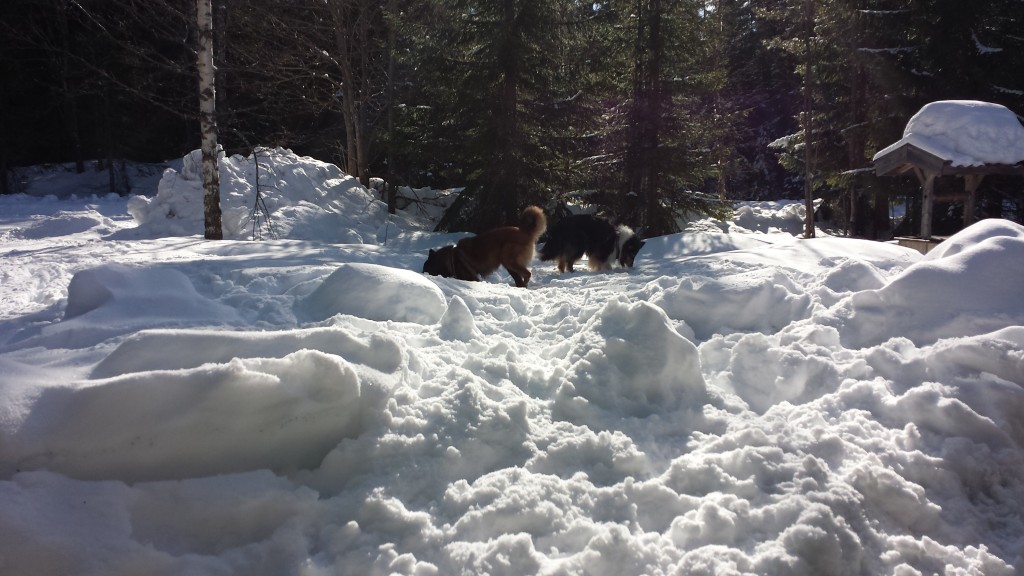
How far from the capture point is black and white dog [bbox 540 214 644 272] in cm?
925

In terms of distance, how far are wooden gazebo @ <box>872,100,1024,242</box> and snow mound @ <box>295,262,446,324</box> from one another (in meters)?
10.4

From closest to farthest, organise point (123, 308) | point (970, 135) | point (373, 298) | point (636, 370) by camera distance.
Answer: point (636, 370), point (123, 308), point (373, 298), point (970, 135)

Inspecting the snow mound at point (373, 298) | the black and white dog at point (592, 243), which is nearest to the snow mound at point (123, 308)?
the snow mound at point (373, 298)

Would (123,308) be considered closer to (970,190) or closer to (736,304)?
(736,304)

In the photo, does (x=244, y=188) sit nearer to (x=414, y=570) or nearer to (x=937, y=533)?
(x=414, y=570)

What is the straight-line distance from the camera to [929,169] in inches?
426

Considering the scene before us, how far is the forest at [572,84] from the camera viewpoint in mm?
13047

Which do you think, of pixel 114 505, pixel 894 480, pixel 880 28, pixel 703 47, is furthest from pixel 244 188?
pixel 880 28

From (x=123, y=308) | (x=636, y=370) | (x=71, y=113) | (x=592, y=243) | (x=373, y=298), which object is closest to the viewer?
(x=636, y=370)

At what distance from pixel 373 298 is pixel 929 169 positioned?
11.3 m

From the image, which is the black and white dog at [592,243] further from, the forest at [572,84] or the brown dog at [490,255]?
the forest at [572,84]

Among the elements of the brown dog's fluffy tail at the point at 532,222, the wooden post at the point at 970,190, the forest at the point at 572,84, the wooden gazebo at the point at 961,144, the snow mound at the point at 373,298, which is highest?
the forest at the point at 572,84

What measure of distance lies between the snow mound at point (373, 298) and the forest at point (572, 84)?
6560 mm

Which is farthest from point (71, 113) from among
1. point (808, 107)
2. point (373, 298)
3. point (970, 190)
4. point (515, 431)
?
point (970, 190)
